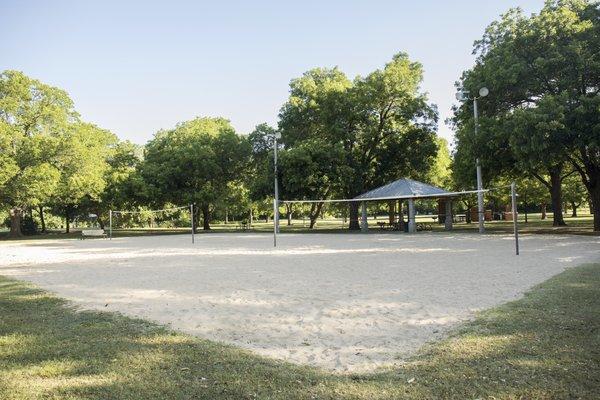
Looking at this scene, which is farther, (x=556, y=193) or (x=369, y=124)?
(x=369, y=124)

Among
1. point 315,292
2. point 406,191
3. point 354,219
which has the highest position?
point 406,191

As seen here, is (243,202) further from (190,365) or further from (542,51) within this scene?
(190,365)

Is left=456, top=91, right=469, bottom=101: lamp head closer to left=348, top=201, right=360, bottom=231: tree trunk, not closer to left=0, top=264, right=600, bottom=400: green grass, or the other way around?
left=348, top=201, right=360, bottom=231: tree trunk

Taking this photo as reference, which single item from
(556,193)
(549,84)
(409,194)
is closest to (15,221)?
(409,194)

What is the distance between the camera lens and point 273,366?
462 centimetres

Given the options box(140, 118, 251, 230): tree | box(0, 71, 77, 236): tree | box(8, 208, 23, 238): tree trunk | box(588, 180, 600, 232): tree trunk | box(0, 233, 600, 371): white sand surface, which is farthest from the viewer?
box(140, 118, 251, 230): tree

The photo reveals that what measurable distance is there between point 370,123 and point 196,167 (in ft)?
52.2

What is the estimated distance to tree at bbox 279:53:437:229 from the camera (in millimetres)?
36531

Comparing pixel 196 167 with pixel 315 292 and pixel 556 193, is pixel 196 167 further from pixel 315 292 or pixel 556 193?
pixel 315 292

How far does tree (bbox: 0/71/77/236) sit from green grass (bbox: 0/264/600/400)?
110ft

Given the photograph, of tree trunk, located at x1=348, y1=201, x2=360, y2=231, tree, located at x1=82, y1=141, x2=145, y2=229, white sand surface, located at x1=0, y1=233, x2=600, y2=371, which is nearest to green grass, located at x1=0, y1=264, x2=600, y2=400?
white sand surface, located at x1=0, y1=233, x2=600, y2=371

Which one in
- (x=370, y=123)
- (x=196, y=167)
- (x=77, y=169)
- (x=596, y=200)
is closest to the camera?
(x=596, y=200)

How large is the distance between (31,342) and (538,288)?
8426mm

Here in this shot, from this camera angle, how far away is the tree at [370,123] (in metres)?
36.5
